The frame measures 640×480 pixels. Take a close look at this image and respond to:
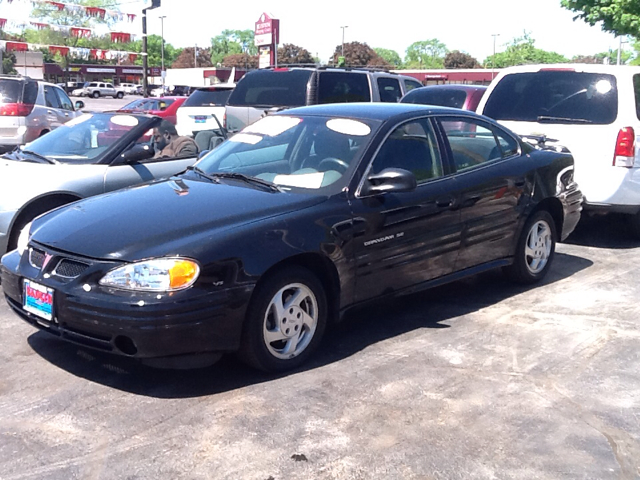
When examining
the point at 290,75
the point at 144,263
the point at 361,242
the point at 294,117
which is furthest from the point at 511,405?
the point at 290,75

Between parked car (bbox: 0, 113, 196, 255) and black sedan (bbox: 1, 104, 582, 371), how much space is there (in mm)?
1440

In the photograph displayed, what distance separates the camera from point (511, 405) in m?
4.20

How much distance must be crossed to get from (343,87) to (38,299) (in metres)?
8.13

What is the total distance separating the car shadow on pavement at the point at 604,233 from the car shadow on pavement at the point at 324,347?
1884 mm

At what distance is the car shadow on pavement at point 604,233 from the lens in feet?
28.0

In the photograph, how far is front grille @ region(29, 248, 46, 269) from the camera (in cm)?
444

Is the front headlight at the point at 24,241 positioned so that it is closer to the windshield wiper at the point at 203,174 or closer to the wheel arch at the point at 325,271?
the windshield wiper at the point at 203,174

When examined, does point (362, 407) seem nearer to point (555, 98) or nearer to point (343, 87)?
point (555, 98)

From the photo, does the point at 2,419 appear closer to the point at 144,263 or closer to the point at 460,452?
the point at 144,263

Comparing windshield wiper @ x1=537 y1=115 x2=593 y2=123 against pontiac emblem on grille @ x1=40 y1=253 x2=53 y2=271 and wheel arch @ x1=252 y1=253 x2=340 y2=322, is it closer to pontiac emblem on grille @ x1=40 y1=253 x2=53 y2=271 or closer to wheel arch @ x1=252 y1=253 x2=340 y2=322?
wheel arch @ x1=252 y1=253 x2=340 y2=322

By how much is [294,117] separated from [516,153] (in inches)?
78.1

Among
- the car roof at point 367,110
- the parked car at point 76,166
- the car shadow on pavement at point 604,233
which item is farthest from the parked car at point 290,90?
the car roof at point 367,110

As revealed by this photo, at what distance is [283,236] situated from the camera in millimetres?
4438

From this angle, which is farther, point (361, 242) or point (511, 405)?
point (361, 242)
